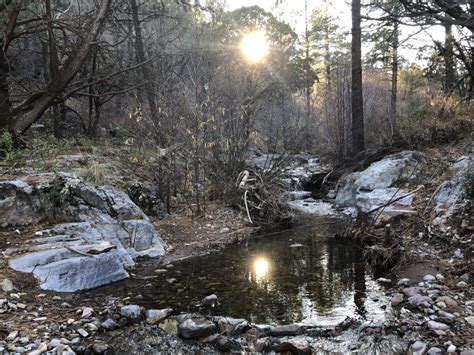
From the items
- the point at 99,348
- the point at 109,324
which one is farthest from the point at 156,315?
the point at 99,348

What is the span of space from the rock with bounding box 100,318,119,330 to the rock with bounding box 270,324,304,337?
1.58 metres

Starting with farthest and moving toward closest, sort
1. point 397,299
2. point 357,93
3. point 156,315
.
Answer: point 357,93
point 397,299
point 156,315

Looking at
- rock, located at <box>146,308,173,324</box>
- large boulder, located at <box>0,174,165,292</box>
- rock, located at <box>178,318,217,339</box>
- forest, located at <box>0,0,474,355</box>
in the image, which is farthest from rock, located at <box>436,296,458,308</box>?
large boulder, located at <box>0,174,165,292</box>

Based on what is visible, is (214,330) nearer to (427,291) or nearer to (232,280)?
(232,280)

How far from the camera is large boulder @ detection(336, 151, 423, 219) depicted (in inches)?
334

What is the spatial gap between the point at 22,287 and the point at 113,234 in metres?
1.92

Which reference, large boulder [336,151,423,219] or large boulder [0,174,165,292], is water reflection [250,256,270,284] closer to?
large boulder [0,174,165,292]

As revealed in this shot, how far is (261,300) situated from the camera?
15.7 feet

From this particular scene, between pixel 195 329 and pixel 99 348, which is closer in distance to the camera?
pixel 99 348

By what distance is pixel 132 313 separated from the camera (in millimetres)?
4203

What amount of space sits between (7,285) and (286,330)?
313cm

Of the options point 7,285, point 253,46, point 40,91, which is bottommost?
point 7,285

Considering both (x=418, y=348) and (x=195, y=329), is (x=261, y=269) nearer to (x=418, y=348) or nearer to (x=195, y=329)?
(x=195, y=329)

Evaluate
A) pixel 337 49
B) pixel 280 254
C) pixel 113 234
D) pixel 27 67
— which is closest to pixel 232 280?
pixel 280 254
